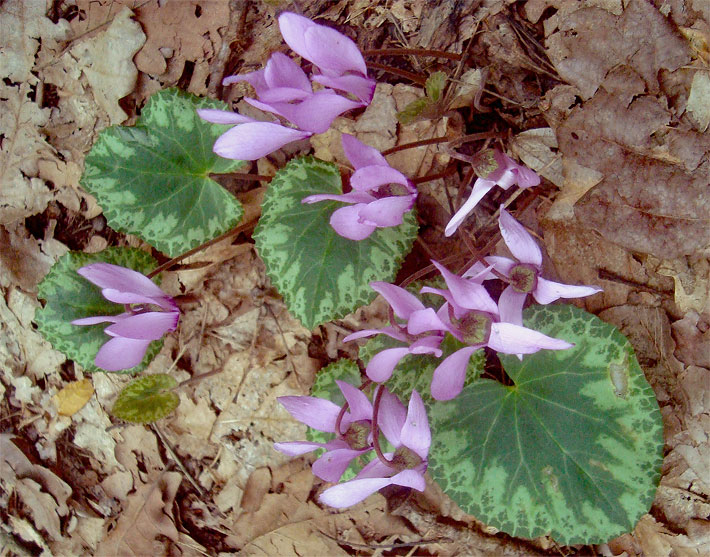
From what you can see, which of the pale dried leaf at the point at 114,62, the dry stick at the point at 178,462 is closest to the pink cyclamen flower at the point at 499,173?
the pale dried leaf at the point at 114,62

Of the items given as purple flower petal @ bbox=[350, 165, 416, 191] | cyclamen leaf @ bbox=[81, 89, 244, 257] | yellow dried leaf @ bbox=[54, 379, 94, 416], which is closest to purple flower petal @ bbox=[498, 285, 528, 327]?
purple flower petal @ bbox=[350, 165, 416, 191]

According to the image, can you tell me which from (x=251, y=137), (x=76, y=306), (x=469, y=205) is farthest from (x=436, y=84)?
(x=76, y=306)

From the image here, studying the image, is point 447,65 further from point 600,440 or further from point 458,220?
point 600,440

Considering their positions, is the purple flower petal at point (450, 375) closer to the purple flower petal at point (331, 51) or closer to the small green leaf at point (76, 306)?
the purple flower petal at point (331, 51)

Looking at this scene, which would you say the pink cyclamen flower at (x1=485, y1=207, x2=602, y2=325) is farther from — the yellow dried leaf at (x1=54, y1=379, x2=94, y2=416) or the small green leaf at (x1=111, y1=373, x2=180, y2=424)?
the yellow dried leaf at (x1=54, y1=379, x2=94, y2=416)

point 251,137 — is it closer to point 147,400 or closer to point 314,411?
point 314,411
